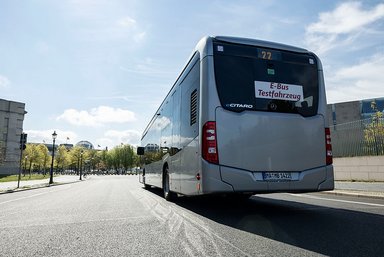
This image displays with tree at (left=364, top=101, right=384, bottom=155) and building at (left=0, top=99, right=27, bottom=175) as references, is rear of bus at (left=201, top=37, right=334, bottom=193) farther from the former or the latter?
building at (left=0, top=99, right=27, bottom=175)

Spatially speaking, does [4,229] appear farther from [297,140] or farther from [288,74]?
[288,74]

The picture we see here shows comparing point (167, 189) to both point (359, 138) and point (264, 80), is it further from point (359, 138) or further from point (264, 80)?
point (359, 138)

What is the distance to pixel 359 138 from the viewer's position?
63.3 feet

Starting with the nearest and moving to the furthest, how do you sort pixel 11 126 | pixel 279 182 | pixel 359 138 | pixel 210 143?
pixel 210 143 < pixel 279 182 < pixel 359 138 < pixel 11 126

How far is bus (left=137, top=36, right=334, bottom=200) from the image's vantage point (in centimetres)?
661

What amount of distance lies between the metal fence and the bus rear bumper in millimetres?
12643

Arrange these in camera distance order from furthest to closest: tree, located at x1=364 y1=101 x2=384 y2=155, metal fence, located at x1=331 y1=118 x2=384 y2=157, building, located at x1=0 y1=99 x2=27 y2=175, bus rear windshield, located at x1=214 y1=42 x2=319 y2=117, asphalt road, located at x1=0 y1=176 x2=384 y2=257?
building, located at x1=0 y1=99 x2=27 y2=175
metal fence, located at x1=331 y1=118 x2=384 y2=157
tree, located at x1=364 y1=101 x2=384 y2=155
bus rear windshield, located at x1=214 y1=42 x2=319 y2=117
asphalt road, located at x1=0 y1=176 x2=384 y2=257

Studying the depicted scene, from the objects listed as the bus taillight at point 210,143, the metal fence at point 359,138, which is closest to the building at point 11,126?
the metal fence at point 359,138

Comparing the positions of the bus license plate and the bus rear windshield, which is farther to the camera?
the bus rear windshield

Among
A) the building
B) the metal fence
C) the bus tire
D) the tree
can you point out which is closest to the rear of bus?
the bus tire

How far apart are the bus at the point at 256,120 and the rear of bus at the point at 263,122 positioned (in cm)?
2

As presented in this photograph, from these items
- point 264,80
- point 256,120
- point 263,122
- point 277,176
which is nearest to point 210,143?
point 256,120

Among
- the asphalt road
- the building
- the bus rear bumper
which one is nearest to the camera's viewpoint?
the asphalt road

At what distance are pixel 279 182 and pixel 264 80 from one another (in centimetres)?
220
